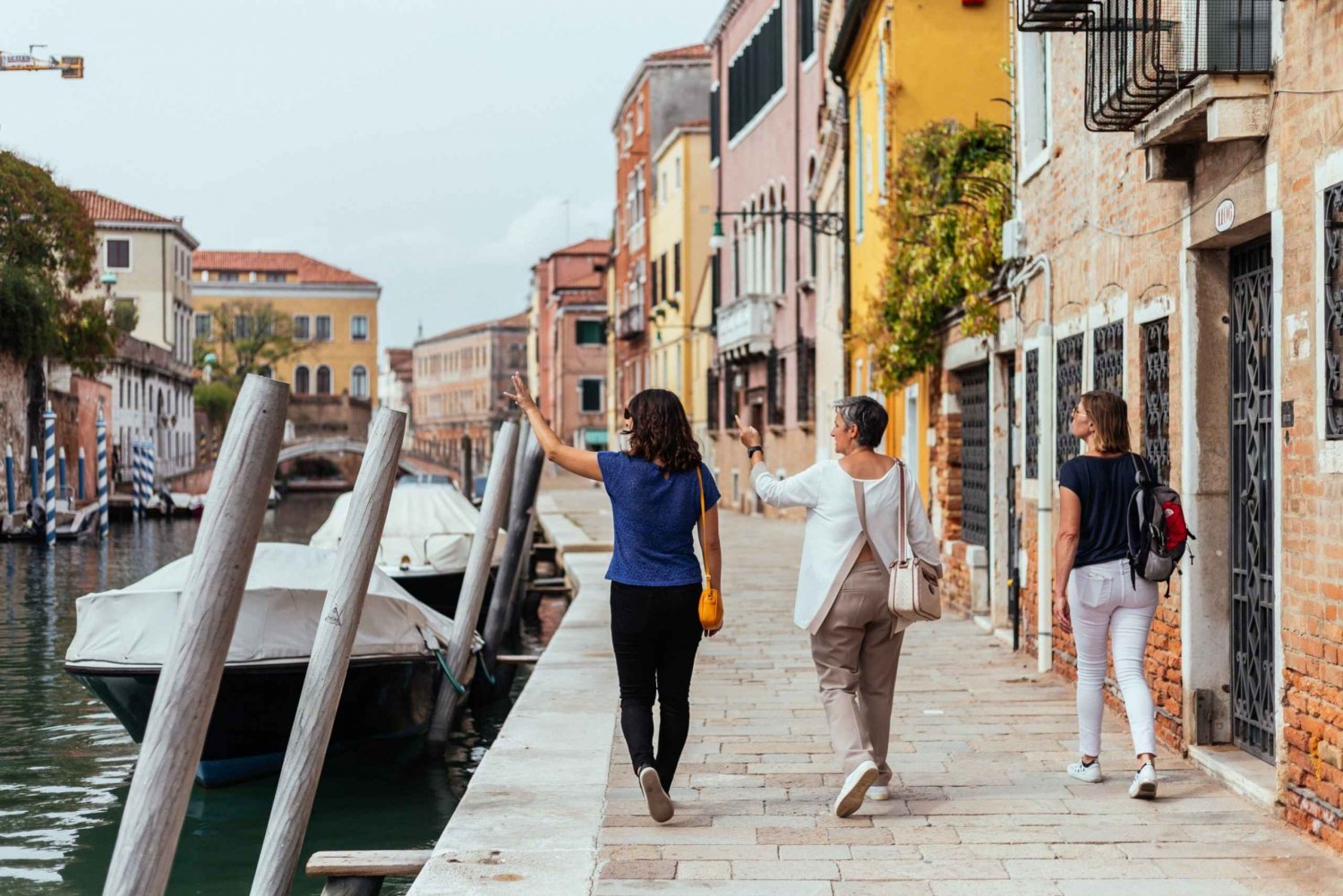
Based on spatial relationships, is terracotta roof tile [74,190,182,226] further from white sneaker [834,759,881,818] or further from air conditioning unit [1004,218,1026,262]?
white sneaker [834,759,881,818]

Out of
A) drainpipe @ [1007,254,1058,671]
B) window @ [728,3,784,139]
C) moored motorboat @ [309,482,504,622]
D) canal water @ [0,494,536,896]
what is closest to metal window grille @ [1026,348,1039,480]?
drainpipe @ [1007,254,1058,671]

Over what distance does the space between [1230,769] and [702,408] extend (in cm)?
3671

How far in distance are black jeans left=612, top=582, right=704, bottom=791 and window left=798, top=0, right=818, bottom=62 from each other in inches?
928

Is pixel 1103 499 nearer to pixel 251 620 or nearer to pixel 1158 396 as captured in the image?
pixel 1158 396

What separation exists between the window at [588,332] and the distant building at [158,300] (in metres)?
15.7

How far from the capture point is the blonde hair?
263 inches

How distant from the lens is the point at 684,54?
49812 millimetres

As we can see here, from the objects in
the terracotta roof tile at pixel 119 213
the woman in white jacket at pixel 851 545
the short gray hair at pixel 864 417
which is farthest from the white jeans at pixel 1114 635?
the terracotta roof tile at pixel 119 213

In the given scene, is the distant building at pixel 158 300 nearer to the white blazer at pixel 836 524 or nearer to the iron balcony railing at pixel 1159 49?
the iron balcony railing at pixel 1159 49

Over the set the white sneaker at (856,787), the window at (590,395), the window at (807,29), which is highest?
the window at (807,29)

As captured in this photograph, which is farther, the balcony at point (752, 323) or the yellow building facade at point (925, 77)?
the balcony at point (752, 323)

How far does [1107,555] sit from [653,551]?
169cm

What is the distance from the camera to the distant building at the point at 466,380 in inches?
4092

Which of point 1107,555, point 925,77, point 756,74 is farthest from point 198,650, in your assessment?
point 756,74
